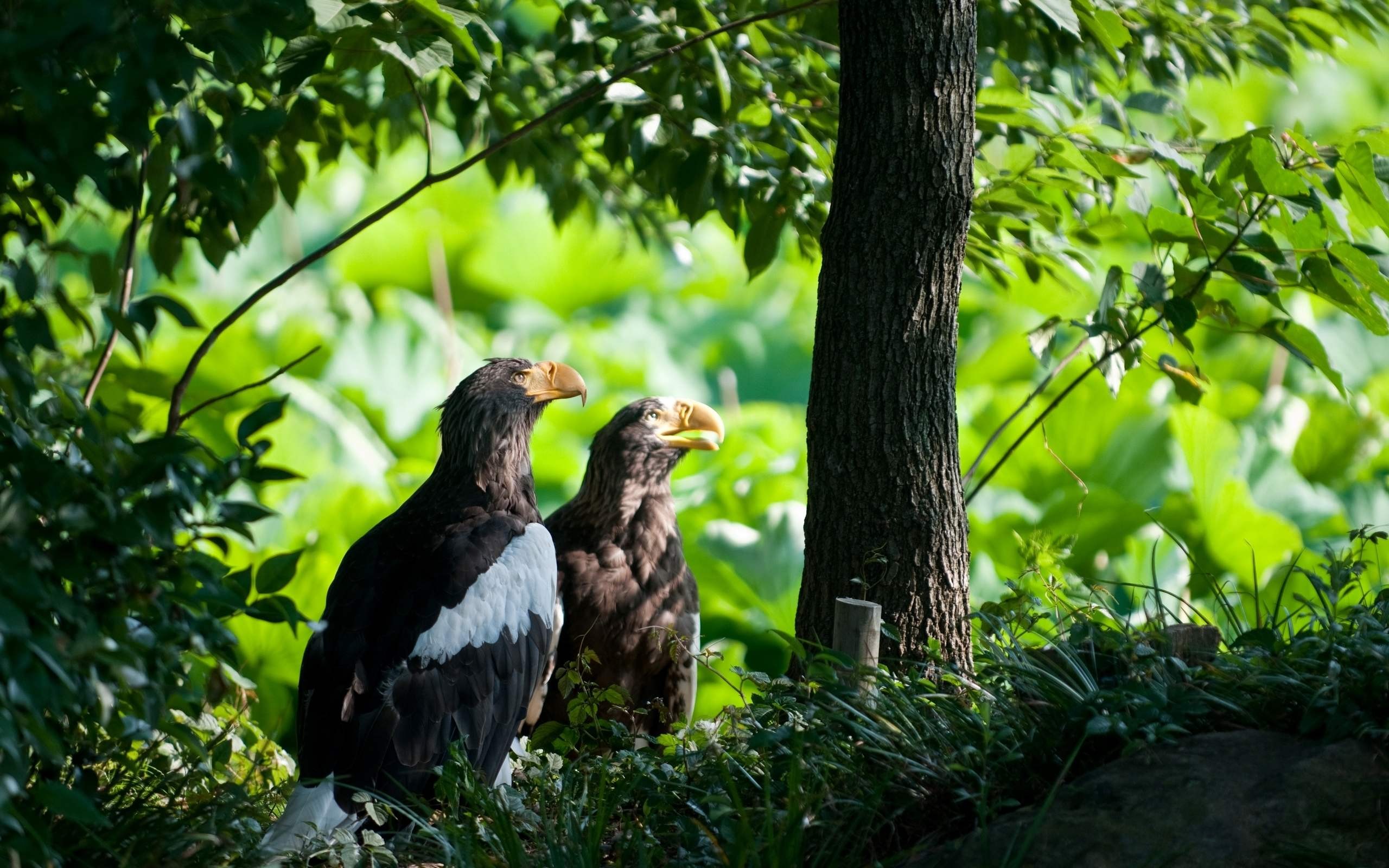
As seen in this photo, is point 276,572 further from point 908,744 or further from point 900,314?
point 900,314

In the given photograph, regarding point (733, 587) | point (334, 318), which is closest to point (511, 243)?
point (334, 318)

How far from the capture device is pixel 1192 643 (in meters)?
2.11

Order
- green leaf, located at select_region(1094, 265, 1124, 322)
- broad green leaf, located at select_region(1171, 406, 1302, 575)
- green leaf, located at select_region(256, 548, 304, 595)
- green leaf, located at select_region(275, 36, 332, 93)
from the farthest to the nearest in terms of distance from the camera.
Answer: broad green leaf, located at select_region(1171, 406, 1302, 575), green leaf, located at select_region(1094, 265, 1124, 322), green leaf, located at select_region(275, 36, 332, 93), green leaf, located at select_region(256, 548, 304, 595)

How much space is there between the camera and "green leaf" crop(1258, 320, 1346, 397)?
2422 mm

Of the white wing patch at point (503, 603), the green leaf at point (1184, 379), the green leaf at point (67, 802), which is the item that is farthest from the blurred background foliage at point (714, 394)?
the green leaf at point (67, 802)

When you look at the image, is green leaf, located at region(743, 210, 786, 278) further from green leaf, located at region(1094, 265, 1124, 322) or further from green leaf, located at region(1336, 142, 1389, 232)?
green leaf, located at region(1336, 142, 1389, 232)

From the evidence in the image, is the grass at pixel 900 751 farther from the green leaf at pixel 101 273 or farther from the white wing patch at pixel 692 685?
the green leaf at pixel 101 273

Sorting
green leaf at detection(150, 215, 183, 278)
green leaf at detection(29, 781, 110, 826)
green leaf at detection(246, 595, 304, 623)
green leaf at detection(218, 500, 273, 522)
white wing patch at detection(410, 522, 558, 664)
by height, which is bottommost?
green leaf at detection(29, 781, 110, 826)

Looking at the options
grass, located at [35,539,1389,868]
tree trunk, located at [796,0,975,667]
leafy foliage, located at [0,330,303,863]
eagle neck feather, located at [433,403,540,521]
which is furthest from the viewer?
eagle neck feather, located at [433,403,540,521]

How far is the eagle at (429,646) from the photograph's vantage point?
7.88 ft

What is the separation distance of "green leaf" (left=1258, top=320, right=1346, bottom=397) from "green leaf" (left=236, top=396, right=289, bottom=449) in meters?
1.92

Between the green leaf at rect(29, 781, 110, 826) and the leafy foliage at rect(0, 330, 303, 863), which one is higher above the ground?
the leafy foliage at rect(0, 330, 303, 863)

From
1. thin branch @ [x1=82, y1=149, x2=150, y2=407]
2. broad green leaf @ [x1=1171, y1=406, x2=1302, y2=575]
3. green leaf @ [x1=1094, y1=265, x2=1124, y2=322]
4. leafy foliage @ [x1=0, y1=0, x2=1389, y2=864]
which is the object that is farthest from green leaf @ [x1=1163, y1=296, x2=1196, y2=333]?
broad green leaf @ [x1=1171, y1=406, x2=1302, y2=575]

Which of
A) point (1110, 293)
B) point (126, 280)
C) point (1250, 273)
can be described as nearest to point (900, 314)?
point (1110, 293)
